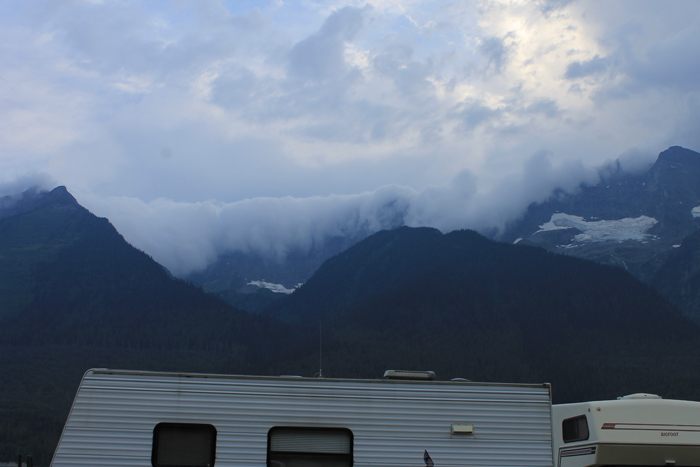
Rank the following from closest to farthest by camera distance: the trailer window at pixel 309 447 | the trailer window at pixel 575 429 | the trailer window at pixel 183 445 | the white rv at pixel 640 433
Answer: the trailer window at pixel 183 445, the trailer window at pixel 309 447, the white rv at pixel 640 433, the trailer window at pixel 575 429

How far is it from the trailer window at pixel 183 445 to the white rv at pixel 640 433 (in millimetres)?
8769


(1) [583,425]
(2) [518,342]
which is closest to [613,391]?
(2) [518,342]

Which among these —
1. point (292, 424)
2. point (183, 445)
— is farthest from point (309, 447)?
point (183, 445)

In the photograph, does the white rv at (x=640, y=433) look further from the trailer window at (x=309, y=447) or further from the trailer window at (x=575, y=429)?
the trailer window at (x=309, y=447)

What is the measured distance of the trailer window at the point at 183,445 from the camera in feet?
41.6

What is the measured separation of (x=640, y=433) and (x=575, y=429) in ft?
5.56

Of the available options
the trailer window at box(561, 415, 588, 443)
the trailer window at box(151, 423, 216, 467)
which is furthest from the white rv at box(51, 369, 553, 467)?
the trailer window at box(561, 415, 588, 443)

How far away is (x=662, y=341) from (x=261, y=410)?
20024 centimetres

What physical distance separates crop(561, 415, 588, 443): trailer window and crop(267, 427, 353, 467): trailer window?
638cm

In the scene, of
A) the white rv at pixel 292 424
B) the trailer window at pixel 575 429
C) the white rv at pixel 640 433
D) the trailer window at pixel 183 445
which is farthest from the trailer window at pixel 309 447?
the trailer window at pixel 575 429

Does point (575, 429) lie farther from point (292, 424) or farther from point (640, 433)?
point (292, 424)

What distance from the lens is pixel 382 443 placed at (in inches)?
510

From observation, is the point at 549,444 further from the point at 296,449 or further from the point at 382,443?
the point at 296,449

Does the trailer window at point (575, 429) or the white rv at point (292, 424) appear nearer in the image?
the white rv at point (292, 424)
